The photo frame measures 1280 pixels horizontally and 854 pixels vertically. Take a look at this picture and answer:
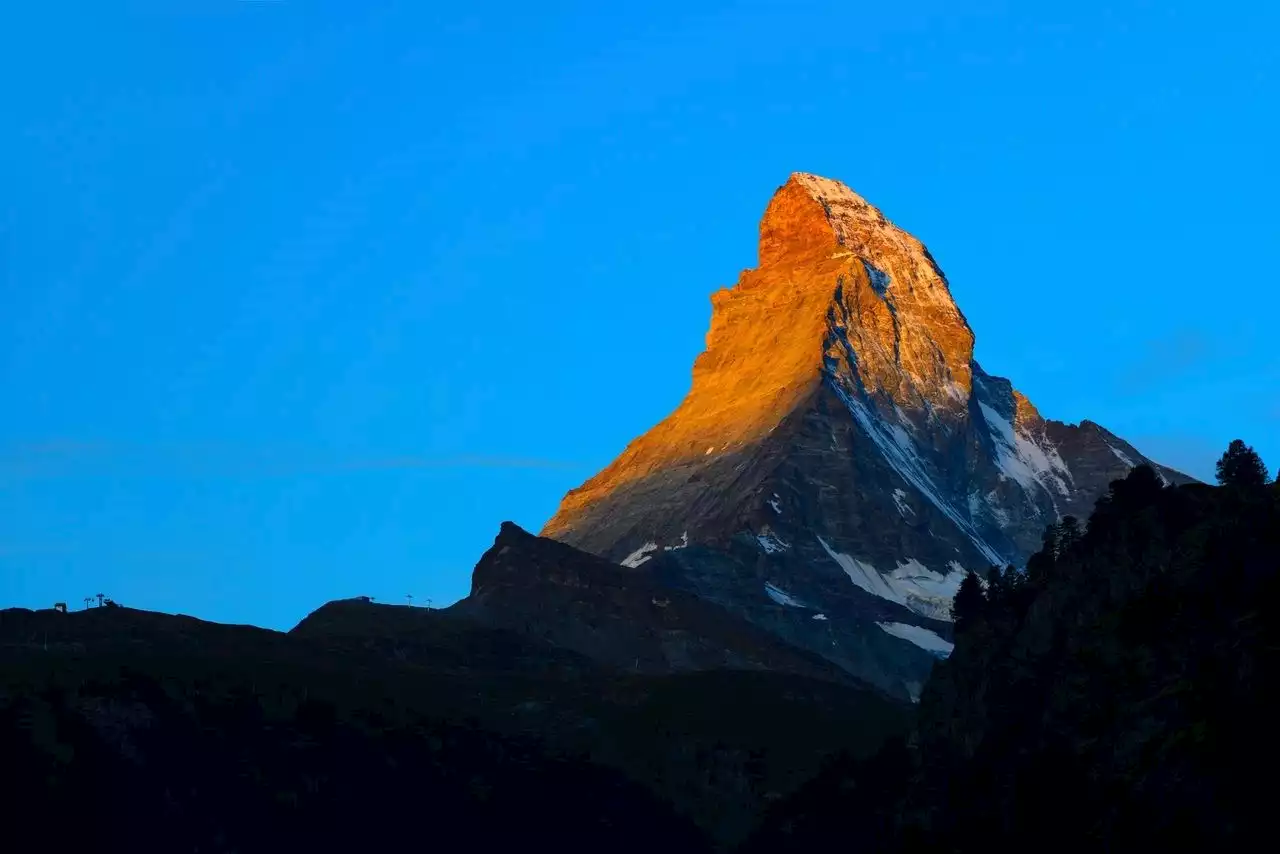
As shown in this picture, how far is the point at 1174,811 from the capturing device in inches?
6422

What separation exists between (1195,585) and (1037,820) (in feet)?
78.2

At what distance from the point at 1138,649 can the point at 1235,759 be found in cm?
3574

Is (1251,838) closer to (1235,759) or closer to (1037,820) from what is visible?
(1235,759)

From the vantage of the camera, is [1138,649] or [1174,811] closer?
[1174,811]

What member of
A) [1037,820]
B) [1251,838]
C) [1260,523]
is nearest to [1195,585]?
[1260,523]

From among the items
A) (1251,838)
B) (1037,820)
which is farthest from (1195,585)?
(1251,838)

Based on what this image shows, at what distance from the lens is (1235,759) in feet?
530

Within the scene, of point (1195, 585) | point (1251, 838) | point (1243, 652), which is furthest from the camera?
point (1195, 585)

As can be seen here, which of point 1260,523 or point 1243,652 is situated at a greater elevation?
point 1260,523

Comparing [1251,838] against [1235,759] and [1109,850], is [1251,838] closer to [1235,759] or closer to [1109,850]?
[1235,759]

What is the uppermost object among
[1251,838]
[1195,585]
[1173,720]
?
→ [1195,585]

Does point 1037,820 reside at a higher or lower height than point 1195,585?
lower

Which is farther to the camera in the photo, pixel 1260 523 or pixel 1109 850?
pixel 1260 523

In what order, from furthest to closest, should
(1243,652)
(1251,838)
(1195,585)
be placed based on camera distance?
(1195,585) → (1243,652) → (1251,838)
